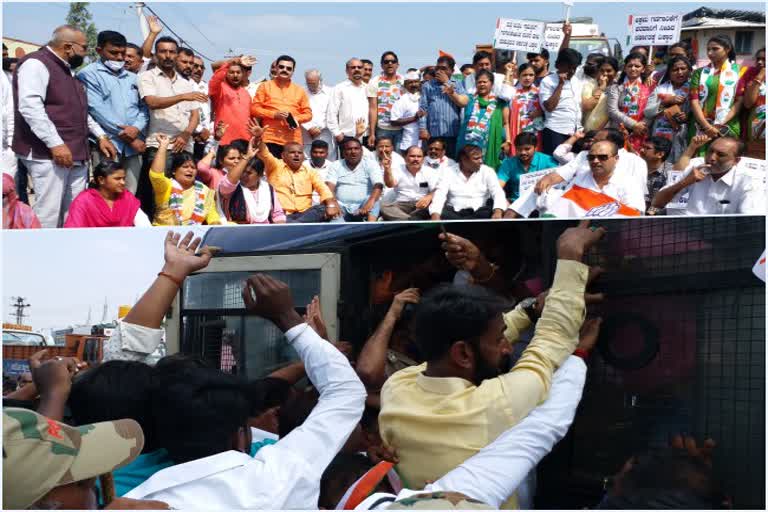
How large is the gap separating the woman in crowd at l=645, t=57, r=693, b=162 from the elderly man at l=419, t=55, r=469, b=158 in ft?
4.98

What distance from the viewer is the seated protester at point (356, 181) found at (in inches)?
290

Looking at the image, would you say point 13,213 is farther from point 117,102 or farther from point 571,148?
point 571,148

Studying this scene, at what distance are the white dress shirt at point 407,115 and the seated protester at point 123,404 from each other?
5.73 metres

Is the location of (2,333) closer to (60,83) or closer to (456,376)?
(456,376)

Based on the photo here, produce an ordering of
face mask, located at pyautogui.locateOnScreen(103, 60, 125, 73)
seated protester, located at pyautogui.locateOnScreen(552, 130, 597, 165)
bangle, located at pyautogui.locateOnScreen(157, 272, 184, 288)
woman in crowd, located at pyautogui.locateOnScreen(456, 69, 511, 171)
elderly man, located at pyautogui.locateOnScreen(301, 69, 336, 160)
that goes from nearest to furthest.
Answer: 1. bangle, located at pyautogui.locateOnScreen(157, 272, 184, 288)
2. face mask, located at pyautogui.locateOnScreen(103, 60, 125, 73)
3. seated protester, located at pyautogui.locateOnScreen(552, 130, 597, 165)
4. woman in crowd, located at pyautogui.locateOnScreen(456, 69, 511, 171)
5. elderly man, located at pyautogui.locateOnScreen(301, 69, 336, 160)

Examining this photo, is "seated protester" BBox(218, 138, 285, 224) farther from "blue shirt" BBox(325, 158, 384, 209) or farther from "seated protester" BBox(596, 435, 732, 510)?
"seated protester" BBox(596, 435, 732, 510)

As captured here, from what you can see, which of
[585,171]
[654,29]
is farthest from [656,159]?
[654,29]

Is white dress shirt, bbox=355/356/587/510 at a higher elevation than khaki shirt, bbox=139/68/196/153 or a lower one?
lower

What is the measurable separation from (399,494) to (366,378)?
0.36 m

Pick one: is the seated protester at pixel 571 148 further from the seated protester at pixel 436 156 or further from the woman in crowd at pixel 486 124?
the seated protester at pixel 436 156

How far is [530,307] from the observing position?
297cm

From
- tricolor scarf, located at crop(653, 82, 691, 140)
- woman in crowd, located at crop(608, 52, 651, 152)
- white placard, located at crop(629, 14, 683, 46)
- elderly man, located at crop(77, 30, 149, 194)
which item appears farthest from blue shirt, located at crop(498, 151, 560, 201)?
elderly man, located at crop(77, 30, 149, 194)

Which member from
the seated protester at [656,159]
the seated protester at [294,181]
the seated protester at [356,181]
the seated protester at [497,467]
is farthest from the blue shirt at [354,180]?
the seated protester at [497,467]

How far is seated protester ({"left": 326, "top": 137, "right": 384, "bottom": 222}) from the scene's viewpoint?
738cm
